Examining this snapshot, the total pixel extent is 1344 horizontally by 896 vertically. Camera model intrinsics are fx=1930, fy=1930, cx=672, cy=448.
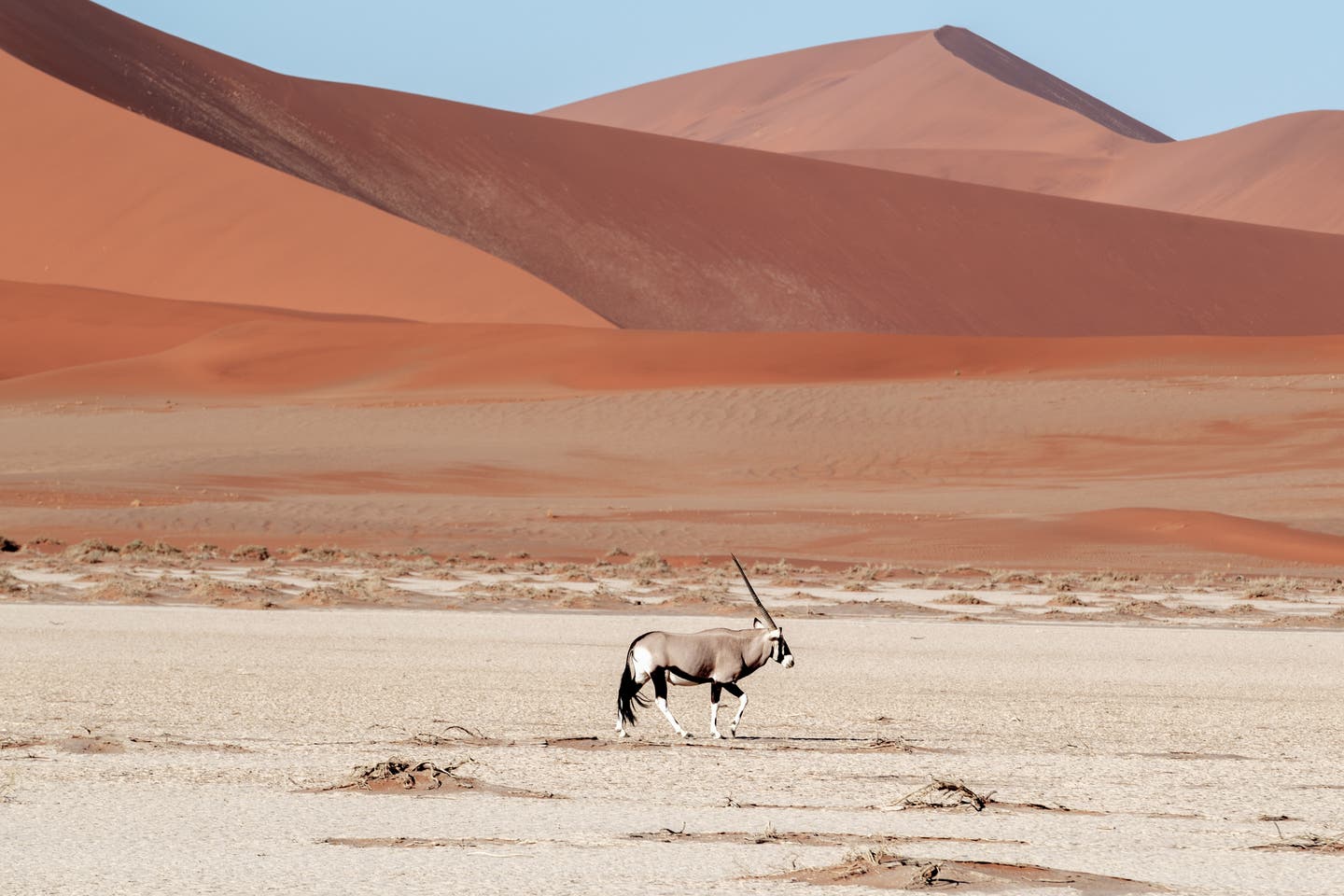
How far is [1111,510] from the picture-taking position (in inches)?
1088

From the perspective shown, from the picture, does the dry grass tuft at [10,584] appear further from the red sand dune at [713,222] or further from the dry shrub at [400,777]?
the red sand dune at [713,222]

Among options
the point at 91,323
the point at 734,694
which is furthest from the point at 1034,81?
the point at 734,694

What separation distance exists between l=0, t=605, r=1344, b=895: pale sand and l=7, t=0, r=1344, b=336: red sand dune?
5030 cm

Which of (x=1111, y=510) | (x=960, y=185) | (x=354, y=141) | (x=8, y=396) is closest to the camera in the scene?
(x=1111, y=510)

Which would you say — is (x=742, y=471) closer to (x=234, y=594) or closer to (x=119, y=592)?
(x=234, y=594)

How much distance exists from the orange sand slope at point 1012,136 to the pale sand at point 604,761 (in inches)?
4758

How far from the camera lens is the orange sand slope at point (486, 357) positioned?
1757 inches

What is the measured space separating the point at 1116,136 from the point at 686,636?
163m

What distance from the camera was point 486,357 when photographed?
46.3 m

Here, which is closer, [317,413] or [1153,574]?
[1153,574]

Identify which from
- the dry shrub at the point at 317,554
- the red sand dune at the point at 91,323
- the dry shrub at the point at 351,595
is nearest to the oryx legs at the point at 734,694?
the dry shrub at the point at 351,595

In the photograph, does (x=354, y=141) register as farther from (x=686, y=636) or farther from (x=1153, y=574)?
(x=686, y=636)

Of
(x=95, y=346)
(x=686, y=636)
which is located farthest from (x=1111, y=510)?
(x=95, y=346)

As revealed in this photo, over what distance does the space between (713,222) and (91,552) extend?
176 ft
